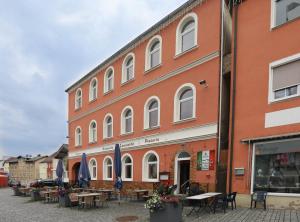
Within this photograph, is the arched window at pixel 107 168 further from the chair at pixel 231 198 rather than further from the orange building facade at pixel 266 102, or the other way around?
the chair at pixel 231 198

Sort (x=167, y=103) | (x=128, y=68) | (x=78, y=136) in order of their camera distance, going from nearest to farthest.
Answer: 1. (x=167, y=103)
2. (x=128, y=68)
3. (x=78, y=136)

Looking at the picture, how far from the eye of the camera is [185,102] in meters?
16.5

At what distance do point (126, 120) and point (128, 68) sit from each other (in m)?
3.45

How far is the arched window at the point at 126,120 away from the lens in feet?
69.8

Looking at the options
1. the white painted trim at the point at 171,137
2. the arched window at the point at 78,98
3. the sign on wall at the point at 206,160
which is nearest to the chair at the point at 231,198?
the sign on wall at the point at 206,160

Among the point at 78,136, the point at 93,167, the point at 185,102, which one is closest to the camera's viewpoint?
the point at 185,102

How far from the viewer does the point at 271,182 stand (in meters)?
11.8

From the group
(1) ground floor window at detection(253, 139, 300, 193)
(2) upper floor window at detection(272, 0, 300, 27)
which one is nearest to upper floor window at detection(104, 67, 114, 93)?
(2) upper floor window at detection(272, 0, 300, 27)

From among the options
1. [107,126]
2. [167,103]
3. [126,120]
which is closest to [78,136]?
[107,126]

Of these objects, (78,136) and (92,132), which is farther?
(78,136)

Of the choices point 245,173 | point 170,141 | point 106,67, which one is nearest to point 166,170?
point 170,141

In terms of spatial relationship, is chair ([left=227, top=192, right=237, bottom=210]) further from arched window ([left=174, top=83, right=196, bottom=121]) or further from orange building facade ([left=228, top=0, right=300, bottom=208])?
arched window ([left=174, top=83, right=196, bottom=121])

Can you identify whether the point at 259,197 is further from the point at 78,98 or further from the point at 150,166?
the point at 78,98

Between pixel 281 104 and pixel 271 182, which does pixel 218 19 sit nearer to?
pixel 281 104
